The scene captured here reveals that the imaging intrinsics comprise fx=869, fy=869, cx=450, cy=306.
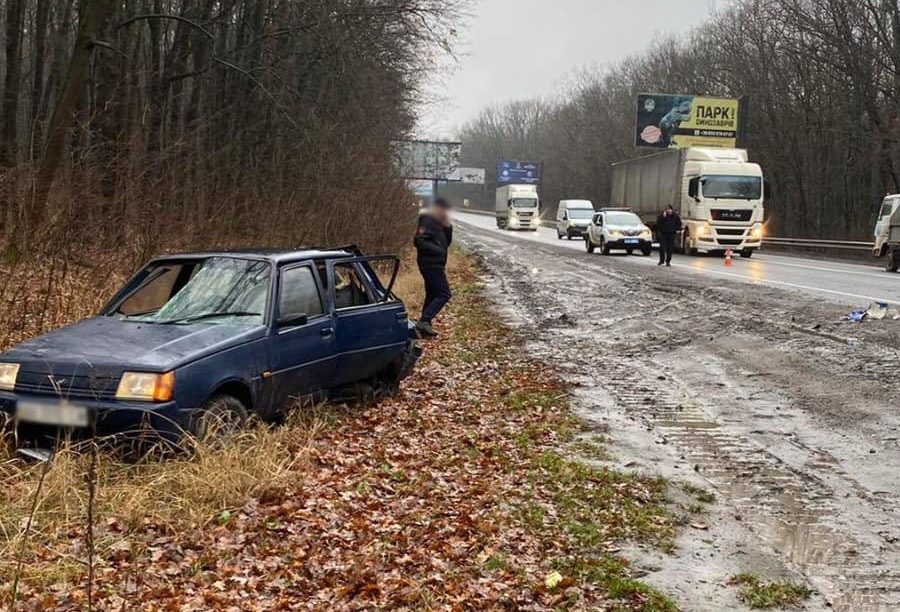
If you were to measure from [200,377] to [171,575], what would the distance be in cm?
176

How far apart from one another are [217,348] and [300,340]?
1.08 meters

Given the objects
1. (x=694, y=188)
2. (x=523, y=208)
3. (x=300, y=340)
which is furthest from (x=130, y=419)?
(x=523, y=208)

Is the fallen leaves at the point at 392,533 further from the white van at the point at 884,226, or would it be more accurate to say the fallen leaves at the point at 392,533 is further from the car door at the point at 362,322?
the white van at the point at 884,226

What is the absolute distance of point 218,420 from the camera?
6.01m

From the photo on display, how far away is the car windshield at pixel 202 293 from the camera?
6.95m

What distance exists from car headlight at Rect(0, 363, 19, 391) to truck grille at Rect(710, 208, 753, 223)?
28.9 m

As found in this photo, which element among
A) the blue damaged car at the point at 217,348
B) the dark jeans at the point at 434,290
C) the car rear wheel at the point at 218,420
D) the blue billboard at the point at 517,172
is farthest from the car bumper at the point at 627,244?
the blue billboard at the point at 517,172

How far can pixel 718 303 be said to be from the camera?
16.6m

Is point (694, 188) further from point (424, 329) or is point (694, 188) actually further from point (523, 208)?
point (523, 208)

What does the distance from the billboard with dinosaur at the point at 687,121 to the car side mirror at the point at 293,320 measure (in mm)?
45599

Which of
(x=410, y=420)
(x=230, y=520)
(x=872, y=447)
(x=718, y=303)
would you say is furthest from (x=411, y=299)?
(x=230, y=520)

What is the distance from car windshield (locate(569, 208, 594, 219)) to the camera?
51.2 metres

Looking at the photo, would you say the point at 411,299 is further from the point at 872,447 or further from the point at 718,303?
the point at 872,447

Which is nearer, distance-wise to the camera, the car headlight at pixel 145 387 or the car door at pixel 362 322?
the car headlight at pixel 145 387
